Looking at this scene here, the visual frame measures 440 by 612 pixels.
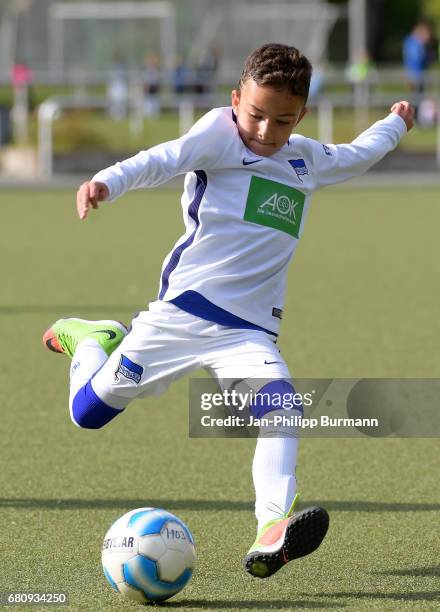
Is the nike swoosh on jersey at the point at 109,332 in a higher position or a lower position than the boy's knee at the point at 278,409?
Result: lower

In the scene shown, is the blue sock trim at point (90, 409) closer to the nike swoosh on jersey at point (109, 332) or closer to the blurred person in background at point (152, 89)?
the nike swoosh on jersey at point (109, 332)

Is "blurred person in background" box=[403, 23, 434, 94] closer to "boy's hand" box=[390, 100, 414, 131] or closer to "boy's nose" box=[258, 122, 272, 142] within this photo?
"boy's hand" box=[390, 100, 414, 131]

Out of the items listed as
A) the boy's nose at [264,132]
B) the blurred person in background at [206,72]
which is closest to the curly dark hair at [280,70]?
the boy's nose at [264,132]

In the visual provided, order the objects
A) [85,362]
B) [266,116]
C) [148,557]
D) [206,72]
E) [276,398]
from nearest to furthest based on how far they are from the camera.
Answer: [148,557] < [276,398] < [266,116] < [85,362] < [206,72]

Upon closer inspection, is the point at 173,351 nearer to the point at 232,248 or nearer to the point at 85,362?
the point at 232,248

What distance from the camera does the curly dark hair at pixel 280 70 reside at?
4543 mm

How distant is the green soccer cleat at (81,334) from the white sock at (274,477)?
101 centimetres

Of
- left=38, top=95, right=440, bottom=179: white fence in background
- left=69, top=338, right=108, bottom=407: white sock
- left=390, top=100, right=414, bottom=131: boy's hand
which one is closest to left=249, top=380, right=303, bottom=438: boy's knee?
left=69, top=338, right=108, bottom=407: white sock

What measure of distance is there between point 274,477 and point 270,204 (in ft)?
3.21

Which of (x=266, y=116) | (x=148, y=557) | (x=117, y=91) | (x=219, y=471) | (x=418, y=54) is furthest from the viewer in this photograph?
(x=418, y=54)

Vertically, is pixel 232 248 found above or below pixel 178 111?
above

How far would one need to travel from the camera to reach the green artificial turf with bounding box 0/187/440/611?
4.45 meters

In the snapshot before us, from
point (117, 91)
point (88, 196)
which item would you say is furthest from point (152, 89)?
point (88, 196)

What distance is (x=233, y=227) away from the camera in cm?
471
